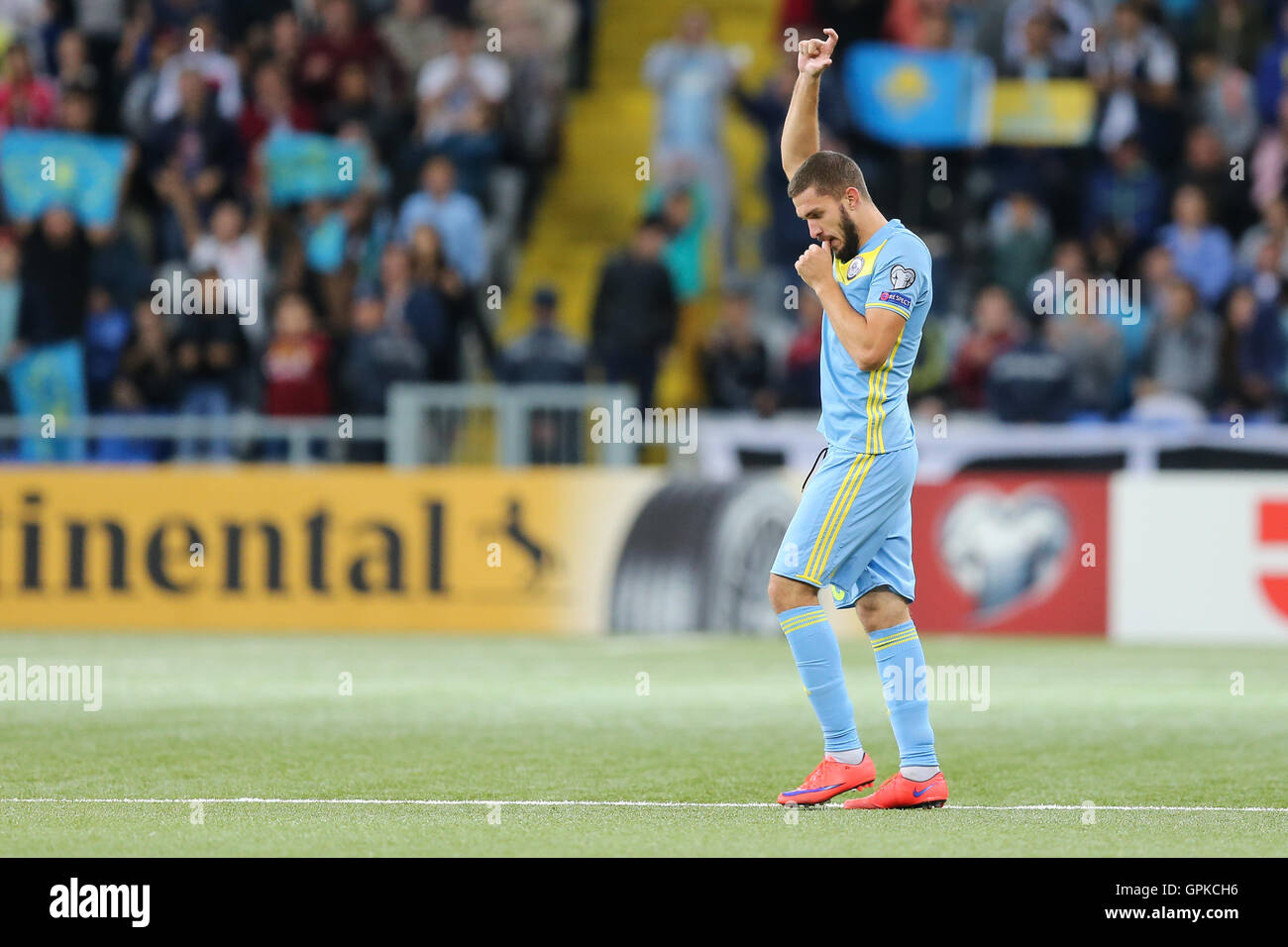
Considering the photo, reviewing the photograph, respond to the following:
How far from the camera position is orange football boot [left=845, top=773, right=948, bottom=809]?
822 centimetres

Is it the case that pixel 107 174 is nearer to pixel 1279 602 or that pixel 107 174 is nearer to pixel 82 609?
pixel 82 609

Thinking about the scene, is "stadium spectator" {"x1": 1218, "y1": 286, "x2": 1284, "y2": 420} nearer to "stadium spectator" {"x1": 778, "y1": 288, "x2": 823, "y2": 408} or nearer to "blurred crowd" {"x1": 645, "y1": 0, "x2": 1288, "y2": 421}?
"blurred crowd" {"x1": 645, "y1": 0, "x2": 1288, "y2": 421}

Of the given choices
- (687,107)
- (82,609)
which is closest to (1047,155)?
(687,107)

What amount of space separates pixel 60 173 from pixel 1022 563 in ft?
29.9

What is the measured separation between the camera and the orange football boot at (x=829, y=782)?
8.25m

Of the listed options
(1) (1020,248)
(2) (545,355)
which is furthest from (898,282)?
(1) (1020,248)

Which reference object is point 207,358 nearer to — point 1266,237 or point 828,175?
point 1266,237

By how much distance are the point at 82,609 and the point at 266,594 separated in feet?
4.39

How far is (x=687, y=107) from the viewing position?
21.0 metres

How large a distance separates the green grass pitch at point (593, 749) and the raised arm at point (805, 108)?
2388 millimetres

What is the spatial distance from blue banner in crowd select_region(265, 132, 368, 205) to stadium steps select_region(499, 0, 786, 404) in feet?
7.66

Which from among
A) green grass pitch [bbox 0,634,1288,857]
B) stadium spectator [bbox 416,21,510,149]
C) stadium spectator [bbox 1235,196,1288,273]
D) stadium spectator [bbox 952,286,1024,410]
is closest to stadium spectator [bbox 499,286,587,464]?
stadium spectator [bbox 416,21,510,149]

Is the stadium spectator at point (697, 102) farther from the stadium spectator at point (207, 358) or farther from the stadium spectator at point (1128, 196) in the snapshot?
the stadium spectator at point (207, 358)

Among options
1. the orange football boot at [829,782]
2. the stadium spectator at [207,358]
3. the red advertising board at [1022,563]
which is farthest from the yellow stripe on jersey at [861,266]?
the stadium spectator at [207,358]
